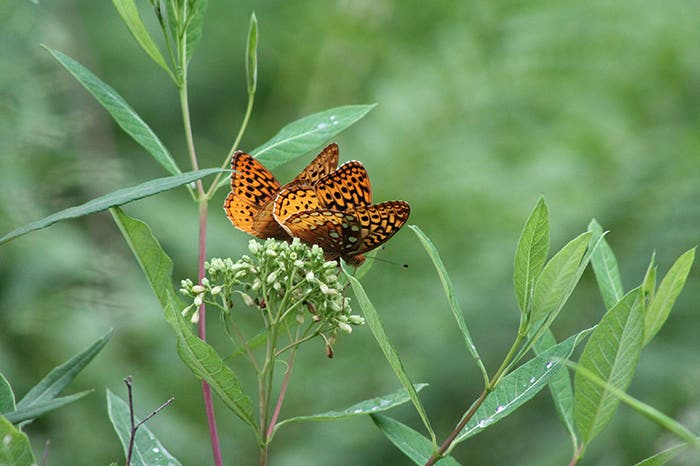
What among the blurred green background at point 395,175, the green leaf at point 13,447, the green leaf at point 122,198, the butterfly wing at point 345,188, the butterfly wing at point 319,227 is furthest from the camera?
the blurred green background at point 395,175

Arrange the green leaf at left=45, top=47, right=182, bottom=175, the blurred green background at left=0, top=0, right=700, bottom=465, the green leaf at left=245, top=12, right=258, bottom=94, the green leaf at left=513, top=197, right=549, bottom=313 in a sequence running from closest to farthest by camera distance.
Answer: the green leaf at left=513, top=197, right=549, bottom=313
the green leaf at left=45, top=47, right=182, bottom=175
the green leaf at left=245, top=12, right=258, bottom=94
the blurred green background at left=0, top=0, right=700, bottom=465

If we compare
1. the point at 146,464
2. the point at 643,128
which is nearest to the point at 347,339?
the point at 643,128

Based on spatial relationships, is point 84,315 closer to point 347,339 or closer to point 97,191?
point 97,191

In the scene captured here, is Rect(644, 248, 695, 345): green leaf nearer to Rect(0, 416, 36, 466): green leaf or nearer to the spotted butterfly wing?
the spotted butterfly wing

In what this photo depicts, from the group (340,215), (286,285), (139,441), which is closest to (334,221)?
(340,215)

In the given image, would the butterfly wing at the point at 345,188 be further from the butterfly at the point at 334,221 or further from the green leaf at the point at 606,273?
the green leaf at the point at 606,273

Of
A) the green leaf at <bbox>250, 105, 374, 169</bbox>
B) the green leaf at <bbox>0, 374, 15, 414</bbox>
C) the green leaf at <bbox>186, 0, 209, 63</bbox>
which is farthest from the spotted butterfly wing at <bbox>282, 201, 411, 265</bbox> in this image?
the green leaf at <bbox>0, 374, 15, 414</bbox>

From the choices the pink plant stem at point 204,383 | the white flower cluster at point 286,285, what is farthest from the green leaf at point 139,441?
the white flower cluster at point 286,285

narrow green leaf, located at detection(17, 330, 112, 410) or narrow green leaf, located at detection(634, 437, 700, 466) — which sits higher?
narrow green leaf, located at detection(17, 330, 112, 410)
